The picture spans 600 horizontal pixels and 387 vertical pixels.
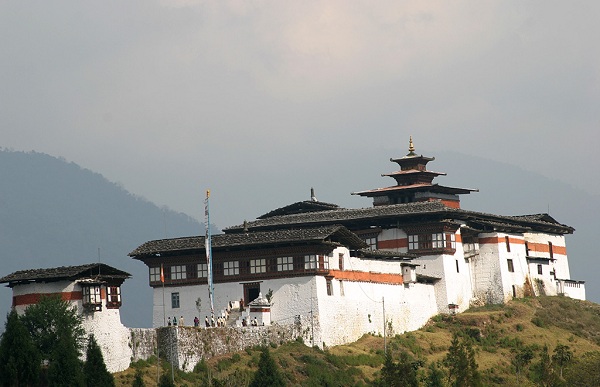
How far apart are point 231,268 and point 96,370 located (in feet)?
84.7

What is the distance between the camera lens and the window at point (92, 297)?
2891 inches

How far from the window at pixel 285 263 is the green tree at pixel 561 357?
1936 centimetres

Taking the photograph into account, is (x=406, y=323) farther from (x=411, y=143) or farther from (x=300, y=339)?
(x=411, y=143)

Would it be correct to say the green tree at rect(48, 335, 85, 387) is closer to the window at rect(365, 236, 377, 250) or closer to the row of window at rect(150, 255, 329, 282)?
the row of window at rect(150, 255, 329, 282)

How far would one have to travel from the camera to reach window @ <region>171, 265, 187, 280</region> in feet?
314

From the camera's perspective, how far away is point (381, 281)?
99.8 m

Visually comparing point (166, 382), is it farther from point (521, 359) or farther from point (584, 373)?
point (521, 359)

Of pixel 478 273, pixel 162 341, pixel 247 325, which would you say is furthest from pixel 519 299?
pixel 162 341

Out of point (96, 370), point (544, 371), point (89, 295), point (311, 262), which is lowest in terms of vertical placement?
point (544, 371)

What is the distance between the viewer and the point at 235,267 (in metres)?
93.9

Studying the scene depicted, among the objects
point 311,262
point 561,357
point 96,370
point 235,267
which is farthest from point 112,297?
point 561,357

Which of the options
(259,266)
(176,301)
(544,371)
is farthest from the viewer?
(176,301)

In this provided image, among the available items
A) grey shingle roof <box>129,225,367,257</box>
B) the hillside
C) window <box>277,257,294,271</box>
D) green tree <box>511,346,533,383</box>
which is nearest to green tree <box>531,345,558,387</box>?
the hillside

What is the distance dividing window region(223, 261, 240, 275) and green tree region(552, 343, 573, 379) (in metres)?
22.7
